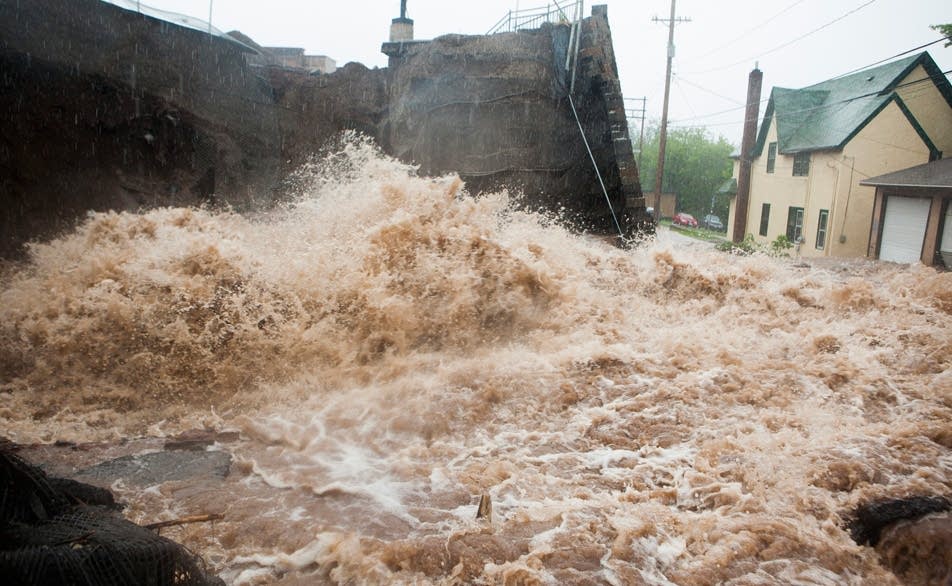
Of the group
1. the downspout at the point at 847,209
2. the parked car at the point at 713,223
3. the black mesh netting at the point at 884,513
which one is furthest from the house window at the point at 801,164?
the black mesh netting at the point at 884,513

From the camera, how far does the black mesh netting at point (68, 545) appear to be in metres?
1.79

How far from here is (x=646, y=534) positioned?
11.0 feet

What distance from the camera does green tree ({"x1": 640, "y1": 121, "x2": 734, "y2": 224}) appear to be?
3669cm

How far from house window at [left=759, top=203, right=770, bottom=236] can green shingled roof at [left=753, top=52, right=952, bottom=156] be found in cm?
195

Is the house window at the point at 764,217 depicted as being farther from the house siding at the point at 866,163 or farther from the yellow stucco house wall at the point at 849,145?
the house siding at the point at 866,163

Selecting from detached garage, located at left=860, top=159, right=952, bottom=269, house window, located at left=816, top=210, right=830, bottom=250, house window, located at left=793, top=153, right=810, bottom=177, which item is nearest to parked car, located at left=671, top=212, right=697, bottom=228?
house window, located at left=793, top=153, right=810, bottom=177

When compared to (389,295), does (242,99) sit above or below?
above

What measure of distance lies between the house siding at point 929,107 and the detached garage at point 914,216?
4.00 feet

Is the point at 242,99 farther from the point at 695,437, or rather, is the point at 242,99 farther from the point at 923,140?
the point at 923,140

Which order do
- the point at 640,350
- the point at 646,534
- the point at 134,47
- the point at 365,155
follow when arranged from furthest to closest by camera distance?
1. the point at 365,155
2. the point at 134,47
3. the point at 640,350
4. the point at 646,534

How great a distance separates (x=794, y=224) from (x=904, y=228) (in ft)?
14.5

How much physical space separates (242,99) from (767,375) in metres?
11.0

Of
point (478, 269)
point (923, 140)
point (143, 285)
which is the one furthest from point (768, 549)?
point (923, 140)

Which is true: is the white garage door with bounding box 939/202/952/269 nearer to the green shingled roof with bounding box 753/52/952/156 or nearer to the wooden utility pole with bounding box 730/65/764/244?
the green shingled roof with bounding box 753/52/952/156
